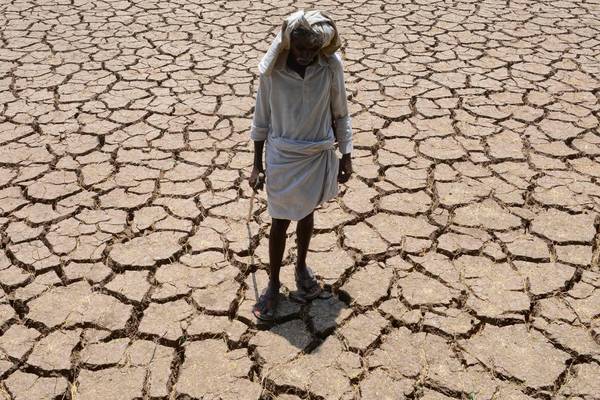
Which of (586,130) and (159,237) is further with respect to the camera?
(586,130)

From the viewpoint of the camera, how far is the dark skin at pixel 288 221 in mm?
1814

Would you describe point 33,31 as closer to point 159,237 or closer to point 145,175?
point 145,175

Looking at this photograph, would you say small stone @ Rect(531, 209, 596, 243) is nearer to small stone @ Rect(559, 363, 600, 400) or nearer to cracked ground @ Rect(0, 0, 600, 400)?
cracked ground @ Rect(0, 0, 600, 400)

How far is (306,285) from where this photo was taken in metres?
2.43

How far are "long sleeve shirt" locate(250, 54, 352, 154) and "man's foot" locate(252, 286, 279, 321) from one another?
2.13 feet

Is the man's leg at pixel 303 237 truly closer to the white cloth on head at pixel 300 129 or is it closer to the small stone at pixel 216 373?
the white cloth on head at pixel 300 129

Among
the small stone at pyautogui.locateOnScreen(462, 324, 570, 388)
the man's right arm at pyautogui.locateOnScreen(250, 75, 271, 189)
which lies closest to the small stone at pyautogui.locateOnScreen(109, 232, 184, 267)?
the man's right arm at pyautogui.locateOnScreen(250, 75, 271, 189)

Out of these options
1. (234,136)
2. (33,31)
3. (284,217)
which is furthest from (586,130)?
(33,31)

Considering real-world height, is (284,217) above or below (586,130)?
above

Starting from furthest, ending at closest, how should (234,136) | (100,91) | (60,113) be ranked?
1. (100,91)
2. (60,113)
3. (234,136)

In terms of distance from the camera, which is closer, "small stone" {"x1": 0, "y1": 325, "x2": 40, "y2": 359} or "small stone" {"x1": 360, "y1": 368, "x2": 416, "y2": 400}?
"small stone" {"x1": 360, "y1": 368, "x2": 416, "y2": 400}

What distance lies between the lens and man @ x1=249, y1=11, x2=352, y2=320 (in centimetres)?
181

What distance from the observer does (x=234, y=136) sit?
3.73m

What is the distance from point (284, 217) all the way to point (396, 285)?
0.71 m
